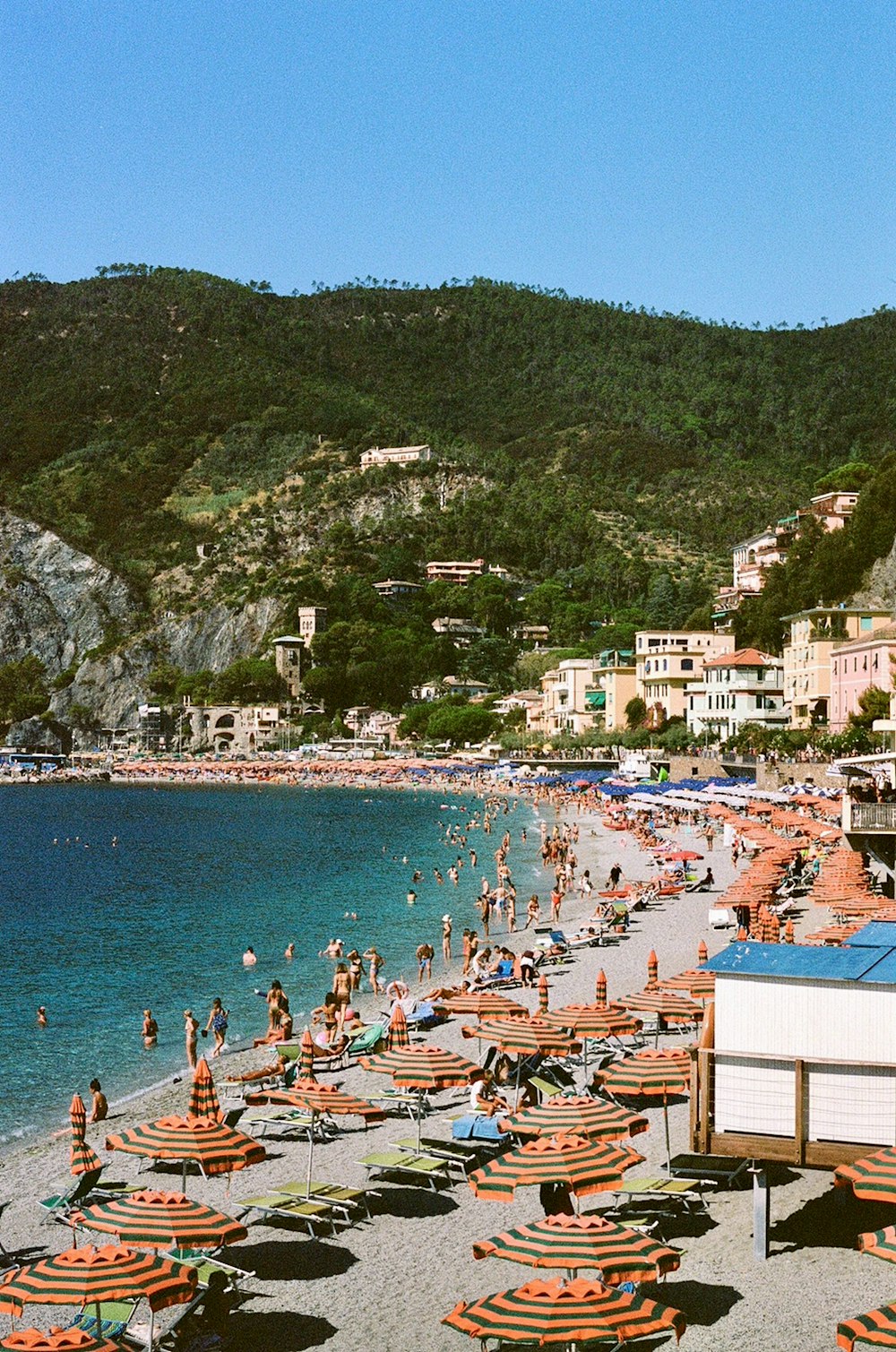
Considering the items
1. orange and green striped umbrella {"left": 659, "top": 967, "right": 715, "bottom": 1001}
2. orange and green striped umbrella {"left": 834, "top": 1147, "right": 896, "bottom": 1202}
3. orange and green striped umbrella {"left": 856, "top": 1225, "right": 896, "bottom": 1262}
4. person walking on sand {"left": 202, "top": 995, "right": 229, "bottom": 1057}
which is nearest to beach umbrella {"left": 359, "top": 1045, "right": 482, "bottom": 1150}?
orange and green striped umbrella {"left": 659, "top": 967, "right": 715, "bottom": 1001}

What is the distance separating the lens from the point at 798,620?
76.6 m

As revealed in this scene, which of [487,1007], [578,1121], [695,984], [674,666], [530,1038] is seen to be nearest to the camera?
[578,1121]

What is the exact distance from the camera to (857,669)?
64938mm

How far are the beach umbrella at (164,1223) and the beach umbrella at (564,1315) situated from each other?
2327mm

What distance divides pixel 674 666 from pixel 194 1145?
85.3 metres

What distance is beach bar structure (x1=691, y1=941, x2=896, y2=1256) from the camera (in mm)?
10656

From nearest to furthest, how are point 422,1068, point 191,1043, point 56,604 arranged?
point 422,1068
point 191,1043
point 56,604

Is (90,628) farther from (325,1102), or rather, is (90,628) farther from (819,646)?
Result: (325,1102)

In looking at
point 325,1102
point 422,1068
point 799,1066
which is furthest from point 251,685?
point 799,1066

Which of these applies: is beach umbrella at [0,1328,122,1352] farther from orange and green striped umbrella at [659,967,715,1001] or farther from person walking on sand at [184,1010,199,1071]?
person walking on sand at [184,1010,199,1071]

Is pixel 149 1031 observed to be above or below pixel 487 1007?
below

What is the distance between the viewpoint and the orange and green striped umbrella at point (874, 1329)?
798 cm

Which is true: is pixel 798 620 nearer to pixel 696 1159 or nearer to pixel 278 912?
pixel 278 912

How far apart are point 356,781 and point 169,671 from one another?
5767 centimetres
